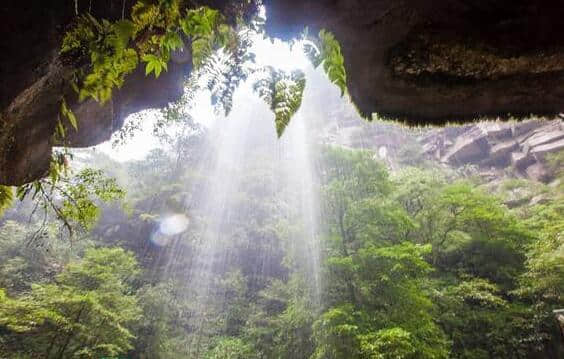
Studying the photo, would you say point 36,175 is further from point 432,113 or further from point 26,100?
point 432,113

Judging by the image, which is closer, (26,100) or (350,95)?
(350,95)

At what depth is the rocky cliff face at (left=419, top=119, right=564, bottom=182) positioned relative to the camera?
97.9 ft

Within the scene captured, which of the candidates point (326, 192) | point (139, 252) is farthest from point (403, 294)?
point (139, 252)

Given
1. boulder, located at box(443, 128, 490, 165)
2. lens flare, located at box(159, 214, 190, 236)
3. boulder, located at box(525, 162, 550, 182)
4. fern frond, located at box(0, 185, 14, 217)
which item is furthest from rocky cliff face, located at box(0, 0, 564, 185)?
boulder, located at box(443, 128, 490, 165)

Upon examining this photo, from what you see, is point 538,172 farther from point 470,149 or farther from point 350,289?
point 350,289

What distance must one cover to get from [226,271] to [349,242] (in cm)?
1799

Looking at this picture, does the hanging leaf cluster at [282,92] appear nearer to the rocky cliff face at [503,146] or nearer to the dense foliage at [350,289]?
the dense foliage at [350,289]

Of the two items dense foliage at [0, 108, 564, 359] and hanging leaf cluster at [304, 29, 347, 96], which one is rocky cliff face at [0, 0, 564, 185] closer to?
hanging leaf cluster at [304, 29, 347, 96]

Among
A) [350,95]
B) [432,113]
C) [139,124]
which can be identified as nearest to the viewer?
[432,113]

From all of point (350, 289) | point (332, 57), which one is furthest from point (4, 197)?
point (350, 289)

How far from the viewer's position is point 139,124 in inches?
313

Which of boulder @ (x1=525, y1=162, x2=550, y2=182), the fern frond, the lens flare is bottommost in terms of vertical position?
the fern frond

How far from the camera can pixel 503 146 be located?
3478 centimetres

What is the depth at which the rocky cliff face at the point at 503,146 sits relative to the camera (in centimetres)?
2984
